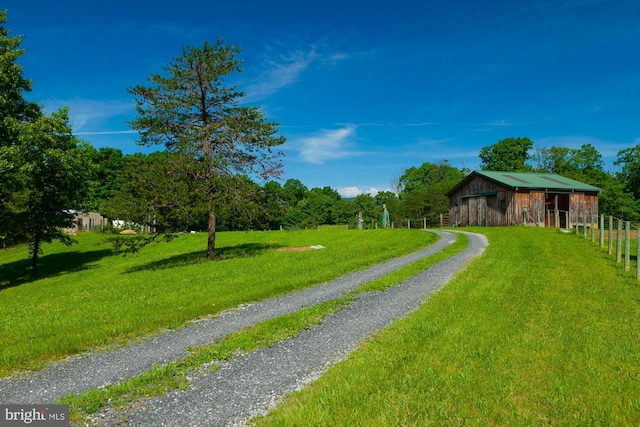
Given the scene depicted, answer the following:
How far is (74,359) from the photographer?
7.13 meters

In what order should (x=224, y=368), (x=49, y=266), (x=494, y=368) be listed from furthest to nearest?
1. (x=49, y=266)
2. (x=224, y=368)
3. (x=494, y=368)

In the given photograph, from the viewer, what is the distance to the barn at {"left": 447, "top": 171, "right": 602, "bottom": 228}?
37.6 m

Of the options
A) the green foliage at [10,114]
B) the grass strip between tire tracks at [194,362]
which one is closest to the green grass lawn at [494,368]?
the grass strip between tire tracks at [194,362]

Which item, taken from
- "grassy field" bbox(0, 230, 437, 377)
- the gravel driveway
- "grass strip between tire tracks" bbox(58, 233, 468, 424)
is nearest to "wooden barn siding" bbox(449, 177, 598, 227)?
"grassy field" bbox(0, 230, 437, 377)

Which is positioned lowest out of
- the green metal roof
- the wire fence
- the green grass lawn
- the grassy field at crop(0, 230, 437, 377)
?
the grassy field at crop(0, 230, 437, 377)

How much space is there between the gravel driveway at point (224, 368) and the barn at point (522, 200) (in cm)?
3197

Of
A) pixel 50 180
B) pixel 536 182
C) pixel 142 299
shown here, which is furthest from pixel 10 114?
pixel 536 182

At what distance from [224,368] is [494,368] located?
442cm

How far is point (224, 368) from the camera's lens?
640cm

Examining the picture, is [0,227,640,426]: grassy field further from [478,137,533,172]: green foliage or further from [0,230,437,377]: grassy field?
[478,137,533,172]: green foliage

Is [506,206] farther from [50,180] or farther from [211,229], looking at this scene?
[50,180]

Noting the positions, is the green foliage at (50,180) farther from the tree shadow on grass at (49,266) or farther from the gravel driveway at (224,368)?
the gravel driveway at (224,368)

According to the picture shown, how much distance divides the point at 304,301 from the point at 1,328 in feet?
26.1

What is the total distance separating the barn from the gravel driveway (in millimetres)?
31969
